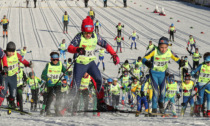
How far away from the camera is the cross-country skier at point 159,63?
7094 millimetres

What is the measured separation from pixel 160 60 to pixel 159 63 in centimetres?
8

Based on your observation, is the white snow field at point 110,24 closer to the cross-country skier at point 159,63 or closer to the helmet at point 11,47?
the helmet at point 11,47

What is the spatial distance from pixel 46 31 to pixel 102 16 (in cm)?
782

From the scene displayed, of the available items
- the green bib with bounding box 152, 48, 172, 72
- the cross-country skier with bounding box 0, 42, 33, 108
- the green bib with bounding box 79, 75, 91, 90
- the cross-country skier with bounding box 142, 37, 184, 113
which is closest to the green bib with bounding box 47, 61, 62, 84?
the cross-country skier with bounding box 0, 42, 33, 108

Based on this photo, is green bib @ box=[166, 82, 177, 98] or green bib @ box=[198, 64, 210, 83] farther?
green bib @ box=[166, 82, 177, 98]

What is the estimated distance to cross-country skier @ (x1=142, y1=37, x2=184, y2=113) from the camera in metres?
7.09

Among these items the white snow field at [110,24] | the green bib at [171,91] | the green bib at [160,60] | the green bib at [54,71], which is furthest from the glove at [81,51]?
the white snow field at [110,24]

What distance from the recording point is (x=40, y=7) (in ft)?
130

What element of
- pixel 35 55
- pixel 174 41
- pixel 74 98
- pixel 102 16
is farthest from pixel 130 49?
pixel 74 98

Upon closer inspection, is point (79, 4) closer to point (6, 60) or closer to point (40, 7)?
point (40, 7)

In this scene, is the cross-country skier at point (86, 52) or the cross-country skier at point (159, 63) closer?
the cross-country skier at point (86, 52)

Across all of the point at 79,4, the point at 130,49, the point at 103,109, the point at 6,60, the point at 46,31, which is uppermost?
the point at 79,4

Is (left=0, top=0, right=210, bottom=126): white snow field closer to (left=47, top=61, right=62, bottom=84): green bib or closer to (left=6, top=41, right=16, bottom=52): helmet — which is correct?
(left=47, top=61, right=62, bottom=84): green bib

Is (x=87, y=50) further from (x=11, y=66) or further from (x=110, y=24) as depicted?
(x=110, y=24)
